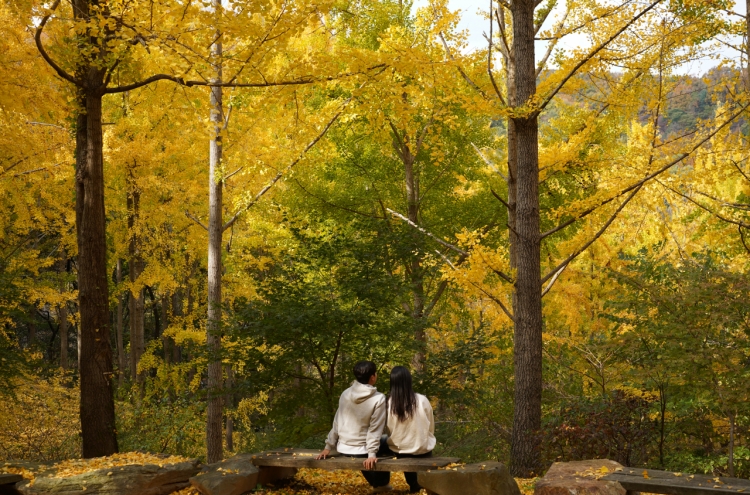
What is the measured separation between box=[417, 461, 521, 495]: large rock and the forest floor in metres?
0.87

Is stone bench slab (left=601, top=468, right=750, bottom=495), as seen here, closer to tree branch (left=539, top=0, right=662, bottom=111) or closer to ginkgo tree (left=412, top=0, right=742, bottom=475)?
ginkgo tree (left=412, top=0, right=742, bottom=475)

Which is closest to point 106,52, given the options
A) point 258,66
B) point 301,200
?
point 258,66

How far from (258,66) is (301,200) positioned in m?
6.76

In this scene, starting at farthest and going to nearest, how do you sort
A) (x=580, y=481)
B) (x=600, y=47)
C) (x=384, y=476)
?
(x=600, y=47), (x=384, y=476), (x=580, y=481)

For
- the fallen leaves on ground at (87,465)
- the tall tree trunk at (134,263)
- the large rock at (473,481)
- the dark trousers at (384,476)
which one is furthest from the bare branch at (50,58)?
the tall tree trunk at (134,263)

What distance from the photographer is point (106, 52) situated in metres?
6.39

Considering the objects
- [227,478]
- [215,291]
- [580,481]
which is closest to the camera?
[580,481]

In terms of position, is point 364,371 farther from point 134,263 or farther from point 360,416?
point 134,263

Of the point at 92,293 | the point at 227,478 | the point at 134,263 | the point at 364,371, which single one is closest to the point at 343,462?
the point at 364,371

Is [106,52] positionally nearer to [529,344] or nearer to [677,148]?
[529,344]

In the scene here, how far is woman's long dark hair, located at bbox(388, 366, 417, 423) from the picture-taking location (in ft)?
17.0

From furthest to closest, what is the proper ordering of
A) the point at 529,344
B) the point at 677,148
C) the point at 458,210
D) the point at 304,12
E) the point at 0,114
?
the point at 458,210
the point at 0,114
the point at 677,148
the point at 529,344
the point at 304,12

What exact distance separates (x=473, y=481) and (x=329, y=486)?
1815mm

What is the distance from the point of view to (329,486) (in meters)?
5.86
